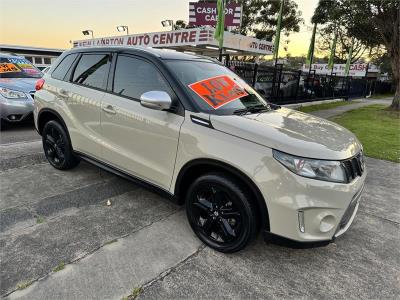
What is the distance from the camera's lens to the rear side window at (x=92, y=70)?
12.9ft

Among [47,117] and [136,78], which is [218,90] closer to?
[136,78]

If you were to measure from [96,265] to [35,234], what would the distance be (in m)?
0.83

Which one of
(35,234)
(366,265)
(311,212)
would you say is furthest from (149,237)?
(366,265)

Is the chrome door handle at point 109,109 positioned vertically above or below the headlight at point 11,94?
above

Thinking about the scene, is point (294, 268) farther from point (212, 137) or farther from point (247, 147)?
point (212, 137)

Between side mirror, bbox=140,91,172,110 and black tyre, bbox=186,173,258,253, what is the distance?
753mm

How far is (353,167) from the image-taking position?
283 centimetres

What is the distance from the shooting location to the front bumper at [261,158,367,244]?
2.48 m

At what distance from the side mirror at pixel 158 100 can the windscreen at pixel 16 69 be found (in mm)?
6720

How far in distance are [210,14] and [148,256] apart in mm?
22762

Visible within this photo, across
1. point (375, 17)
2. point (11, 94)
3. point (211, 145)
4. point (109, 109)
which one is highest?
point (375, 17)

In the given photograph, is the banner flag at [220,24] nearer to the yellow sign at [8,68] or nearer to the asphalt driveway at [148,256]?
the yellow sign at [8,68]

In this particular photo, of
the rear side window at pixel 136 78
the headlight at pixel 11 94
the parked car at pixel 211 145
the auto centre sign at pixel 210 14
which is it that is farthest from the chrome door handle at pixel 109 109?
the auto centre sign at pixel 210 14

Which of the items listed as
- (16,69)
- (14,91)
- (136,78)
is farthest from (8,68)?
(136,78)
